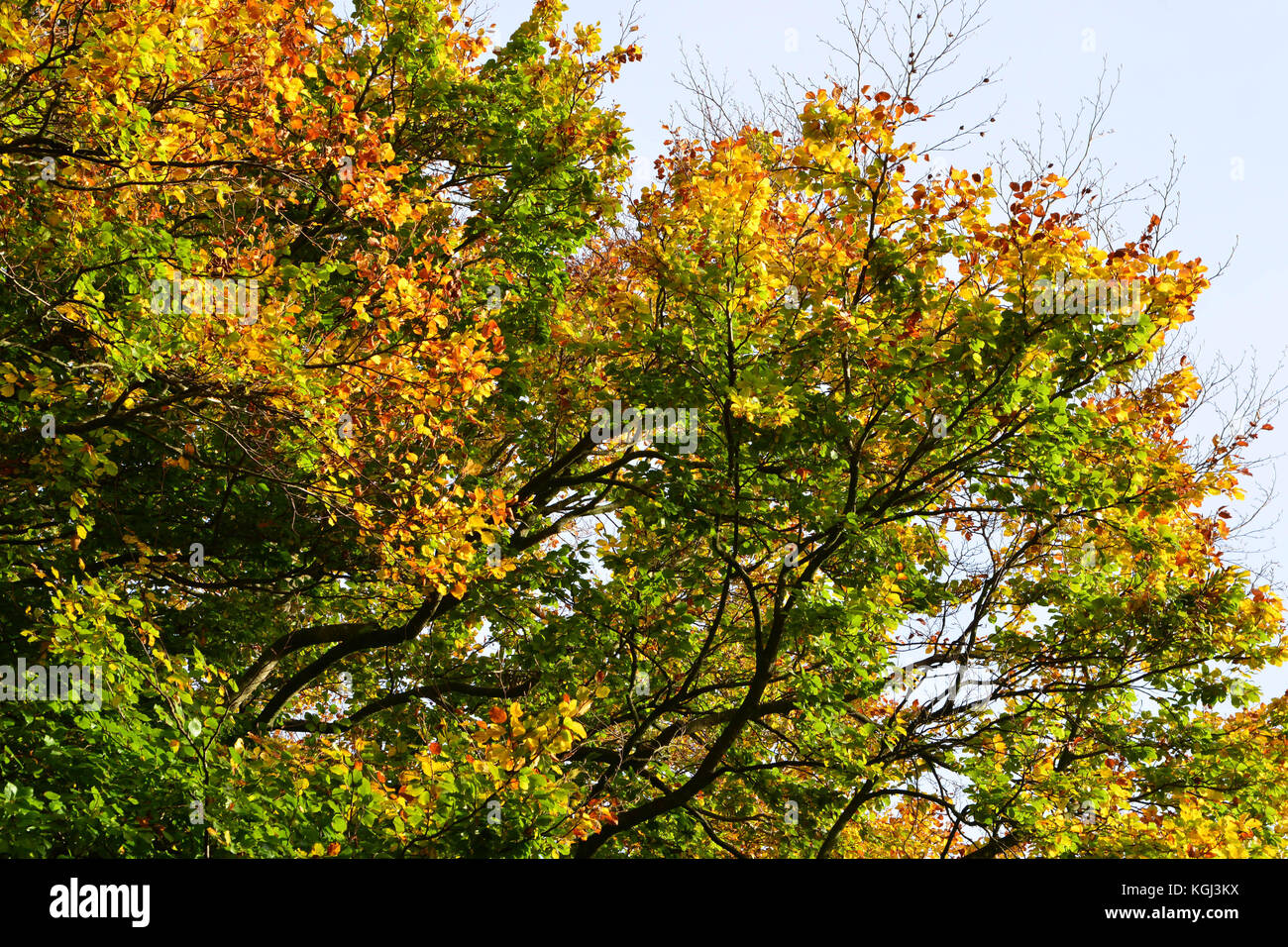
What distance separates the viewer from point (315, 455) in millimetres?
7879

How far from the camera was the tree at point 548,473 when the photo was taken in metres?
6.40

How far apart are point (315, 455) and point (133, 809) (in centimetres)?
284

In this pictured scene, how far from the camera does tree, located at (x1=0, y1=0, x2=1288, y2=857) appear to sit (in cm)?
640

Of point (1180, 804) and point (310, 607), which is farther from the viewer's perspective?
point (310, 607)

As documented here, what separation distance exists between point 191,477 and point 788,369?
5579 mm

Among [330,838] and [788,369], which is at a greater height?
[788,369]

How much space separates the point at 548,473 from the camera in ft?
37.0
